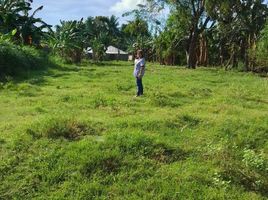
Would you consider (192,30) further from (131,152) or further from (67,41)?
(131,152)

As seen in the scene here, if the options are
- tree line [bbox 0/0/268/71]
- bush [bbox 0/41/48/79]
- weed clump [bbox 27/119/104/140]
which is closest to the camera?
weed clump [bbox 27/119/104/140]

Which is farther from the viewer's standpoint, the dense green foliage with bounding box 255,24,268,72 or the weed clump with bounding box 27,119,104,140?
the dense green foliage with bounding box 255,24,268,72

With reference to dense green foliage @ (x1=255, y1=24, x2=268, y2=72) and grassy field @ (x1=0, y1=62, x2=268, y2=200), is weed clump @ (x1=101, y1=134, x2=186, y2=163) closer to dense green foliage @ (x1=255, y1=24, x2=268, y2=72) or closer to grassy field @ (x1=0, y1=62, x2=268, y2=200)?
grassy field @ (x1=0, y1=62, x2=268, y2=200)

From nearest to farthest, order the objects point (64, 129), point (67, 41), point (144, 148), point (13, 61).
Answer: point (144, 148) → point (64, 129) → point (13, 61) → point (67, 41)

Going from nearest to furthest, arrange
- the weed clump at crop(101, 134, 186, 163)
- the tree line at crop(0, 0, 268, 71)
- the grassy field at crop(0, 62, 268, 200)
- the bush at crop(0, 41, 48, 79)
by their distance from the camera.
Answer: the grassy field at crop(0, 62, 268, 200), the weed clump at crop(101, 134, 186, 163), the bush at crop(0, 41, 48, 79), the tree line at crop(0, 0, 268, 71)

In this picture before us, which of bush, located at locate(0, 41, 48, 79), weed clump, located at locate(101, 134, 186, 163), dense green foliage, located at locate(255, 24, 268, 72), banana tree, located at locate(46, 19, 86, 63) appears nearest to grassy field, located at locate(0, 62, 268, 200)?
weed clump, located at locate(101, 134, 186, 163)

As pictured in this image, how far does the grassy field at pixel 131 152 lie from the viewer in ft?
18.6

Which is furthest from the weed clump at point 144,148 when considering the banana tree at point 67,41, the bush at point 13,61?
the banana tree at point 67,41

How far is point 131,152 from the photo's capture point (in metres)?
6.69

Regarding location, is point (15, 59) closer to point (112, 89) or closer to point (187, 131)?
point (112, 89)

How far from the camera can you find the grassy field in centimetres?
567

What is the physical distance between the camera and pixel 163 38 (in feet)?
122

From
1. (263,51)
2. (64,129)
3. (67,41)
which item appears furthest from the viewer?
(67,41)

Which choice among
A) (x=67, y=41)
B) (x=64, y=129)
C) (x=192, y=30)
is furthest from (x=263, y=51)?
(x=64, y=129)
